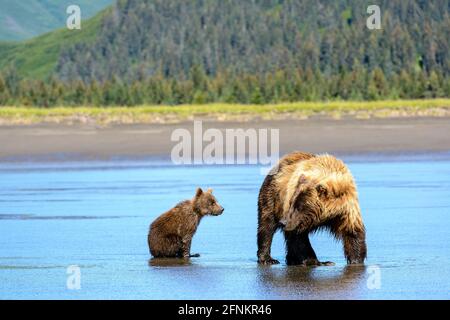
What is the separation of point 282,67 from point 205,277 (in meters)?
116

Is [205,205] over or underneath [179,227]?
over

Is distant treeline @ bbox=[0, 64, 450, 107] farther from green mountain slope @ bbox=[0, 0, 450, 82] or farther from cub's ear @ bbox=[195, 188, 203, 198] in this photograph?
cub's ear @ bbox=[195, 188, 203, 198]

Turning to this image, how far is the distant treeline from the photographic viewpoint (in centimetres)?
8350

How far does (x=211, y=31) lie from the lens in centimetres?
14300

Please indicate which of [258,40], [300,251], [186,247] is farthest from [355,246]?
[258,40]

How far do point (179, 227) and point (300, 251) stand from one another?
1.55 m

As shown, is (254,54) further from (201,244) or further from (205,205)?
(205,205)

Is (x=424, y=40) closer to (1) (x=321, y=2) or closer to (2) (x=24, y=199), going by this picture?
(1) (x=321, y=2)

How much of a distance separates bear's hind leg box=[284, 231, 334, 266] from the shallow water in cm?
19

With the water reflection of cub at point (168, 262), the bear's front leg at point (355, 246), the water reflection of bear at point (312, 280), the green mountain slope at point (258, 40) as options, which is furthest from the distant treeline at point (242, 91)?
the water reflection of bear at point (312, 280)

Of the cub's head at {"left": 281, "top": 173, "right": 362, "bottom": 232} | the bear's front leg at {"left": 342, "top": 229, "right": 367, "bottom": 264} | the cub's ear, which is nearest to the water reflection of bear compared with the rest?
the bear's front leg at {"left": 342, "top": 229, "right": 367, "bottom": 264}

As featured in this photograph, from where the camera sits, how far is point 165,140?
3144 cm

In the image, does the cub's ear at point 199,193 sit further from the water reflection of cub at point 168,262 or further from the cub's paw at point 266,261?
the cub's paw at point 266,261

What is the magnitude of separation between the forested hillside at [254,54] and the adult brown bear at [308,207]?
70408 millimetres
